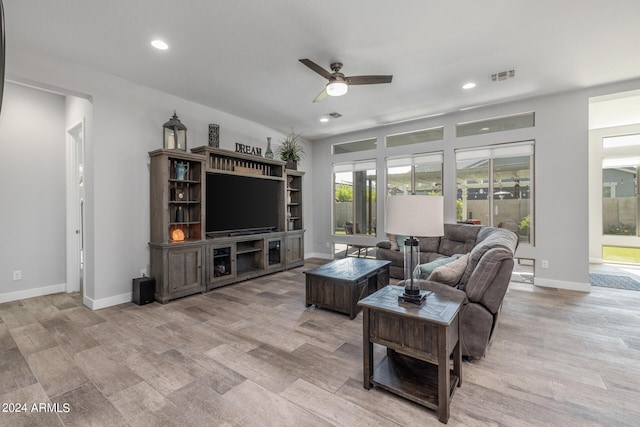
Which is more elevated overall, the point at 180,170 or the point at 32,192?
the point at 180,170

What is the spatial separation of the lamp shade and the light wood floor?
3.78 ft

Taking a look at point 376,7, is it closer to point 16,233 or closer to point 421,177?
point 421,177

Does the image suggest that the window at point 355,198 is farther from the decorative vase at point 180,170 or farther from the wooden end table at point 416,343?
the wooden end table at point 416,343

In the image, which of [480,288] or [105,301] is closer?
[480,288]

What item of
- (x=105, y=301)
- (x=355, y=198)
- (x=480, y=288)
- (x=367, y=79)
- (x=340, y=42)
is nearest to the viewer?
(x=480, y=288)

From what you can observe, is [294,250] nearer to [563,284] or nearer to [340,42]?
[340,42]

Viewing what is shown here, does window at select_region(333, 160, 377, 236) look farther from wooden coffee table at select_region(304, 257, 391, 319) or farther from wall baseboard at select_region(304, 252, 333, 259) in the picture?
wooden coffee table at select_region(304, 257, 391, 319)

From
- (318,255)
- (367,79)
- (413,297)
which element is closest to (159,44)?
(367,79)

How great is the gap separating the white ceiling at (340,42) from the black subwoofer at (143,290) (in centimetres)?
267

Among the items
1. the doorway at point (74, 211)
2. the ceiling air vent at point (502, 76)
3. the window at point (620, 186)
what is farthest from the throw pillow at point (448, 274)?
the window at point (620, 186)

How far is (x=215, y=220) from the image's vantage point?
4.48 m

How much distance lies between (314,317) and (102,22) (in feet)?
11.9

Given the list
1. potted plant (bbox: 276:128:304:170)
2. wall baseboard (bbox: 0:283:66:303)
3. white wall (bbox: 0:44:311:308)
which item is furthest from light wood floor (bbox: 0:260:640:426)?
potted plant (bbox: 276:128:304:170)

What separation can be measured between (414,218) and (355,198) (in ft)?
15.5
